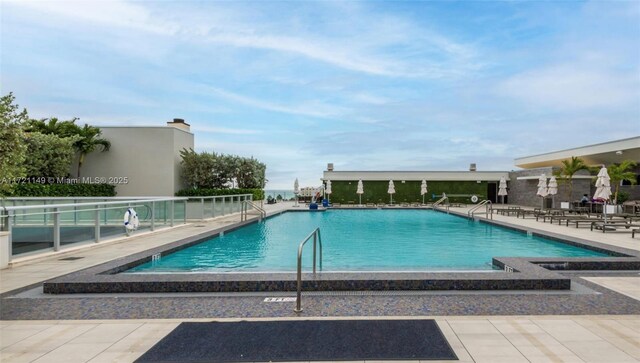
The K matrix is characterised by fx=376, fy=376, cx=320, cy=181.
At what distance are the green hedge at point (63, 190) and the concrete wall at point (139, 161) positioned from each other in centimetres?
88

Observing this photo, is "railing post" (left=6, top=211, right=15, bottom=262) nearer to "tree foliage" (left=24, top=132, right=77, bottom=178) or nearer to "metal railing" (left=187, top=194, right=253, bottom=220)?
"metal railing" (left=187, top=194, right=253, bottom=220)

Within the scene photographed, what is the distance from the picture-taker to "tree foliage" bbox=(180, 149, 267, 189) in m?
24.5

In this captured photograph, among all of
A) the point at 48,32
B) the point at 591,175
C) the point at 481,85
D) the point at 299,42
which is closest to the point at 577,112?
the point at 481,85

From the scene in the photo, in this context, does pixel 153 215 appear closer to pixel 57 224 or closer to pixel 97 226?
pixel 97 226

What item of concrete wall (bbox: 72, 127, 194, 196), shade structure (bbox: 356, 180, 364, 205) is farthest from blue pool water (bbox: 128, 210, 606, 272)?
shade structure (bbox: 356, 180, 364, 205)

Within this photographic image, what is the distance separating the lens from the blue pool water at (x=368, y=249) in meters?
8.46

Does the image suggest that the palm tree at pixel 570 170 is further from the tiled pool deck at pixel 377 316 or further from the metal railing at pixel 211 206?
the metal railing at pixel 211 206

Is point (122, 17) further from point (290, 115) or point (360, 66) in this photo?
point (290, 115)

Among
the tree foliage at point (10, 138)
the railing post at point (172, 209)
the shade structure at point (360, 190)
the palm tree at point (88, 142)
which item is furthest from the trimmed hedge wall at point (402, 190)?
the tree foliage at point (10, 138)

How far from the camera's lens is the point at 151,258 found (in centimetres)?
806

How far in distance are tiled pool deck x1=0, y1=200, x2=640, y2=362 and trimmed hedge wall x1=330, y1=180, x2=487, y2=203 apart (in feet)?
85.0

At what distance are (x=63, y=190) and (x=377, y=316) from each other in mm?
22547

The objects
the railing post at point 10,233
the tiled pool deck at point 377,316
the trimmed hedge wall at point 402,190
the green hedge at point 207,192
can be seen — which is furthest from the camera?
the trimmed hedge wall at point 402,190

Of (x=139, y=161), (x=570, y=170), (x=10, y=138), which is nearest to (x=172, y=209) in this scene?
(x=10, y=138)
